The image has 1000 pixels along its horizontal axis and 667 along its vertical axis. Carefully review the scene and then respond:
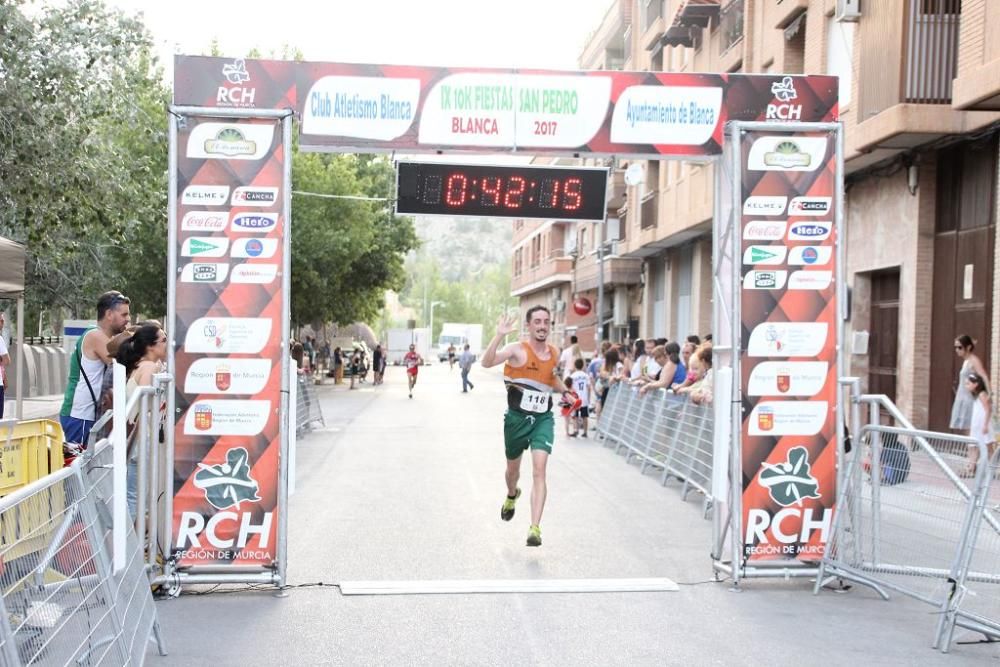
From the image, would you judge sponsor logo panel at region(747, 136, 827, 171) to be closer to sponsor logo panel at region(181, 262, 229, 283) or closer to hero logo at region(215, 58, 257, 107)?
hero logo at region(215, 58, 257, 107)

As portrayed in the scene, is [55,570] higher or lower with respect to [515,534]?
higher

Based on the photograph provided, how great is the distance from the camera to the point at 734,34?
26516mm

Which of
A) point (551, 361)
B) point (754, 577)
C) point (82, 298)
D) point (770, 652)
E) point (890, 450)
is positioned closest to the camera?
point (770, 652)

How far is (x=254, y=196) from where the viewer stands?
7137 millimetres

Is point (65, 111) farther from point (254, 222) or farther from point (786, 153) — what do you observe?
point (786, 153)

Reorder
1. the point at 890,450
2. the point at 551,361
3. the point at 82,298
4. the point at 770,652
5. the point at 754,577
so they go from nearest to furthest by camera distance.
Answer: the point at 770,652 < the point at 890,450 < the point at 754,577 < the point at 551,361 < the point at 82,298

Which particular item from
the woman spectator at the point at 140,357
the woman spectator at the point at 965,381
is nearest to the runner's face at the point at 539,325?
the woman spectator at the point at 140,357

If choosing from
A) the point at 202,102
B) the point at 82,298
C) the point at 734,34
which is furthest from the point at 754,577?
the point at 82,298

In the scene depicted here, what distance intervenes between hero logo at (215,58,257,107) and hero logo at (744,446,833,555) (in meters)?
4.37

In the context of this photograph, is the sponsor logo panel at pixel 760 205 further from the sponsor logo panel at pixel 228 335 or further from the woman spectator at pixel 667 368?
the woman spectator at pixel 667 368

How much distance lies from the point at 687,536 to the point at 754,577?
193 centimetres

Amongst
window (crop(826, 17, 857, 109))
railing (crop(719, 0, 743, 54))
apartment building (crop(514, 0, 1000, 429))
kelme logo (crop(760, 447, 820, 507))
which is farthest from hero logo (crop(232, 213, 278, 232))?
railing (crop(719, 0, 743, 54))

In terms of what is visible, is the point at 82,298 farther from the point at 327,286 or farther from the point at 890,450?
the point at 890,450

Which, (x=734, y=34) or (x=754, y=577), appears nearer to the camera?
(x=754, y=577)
